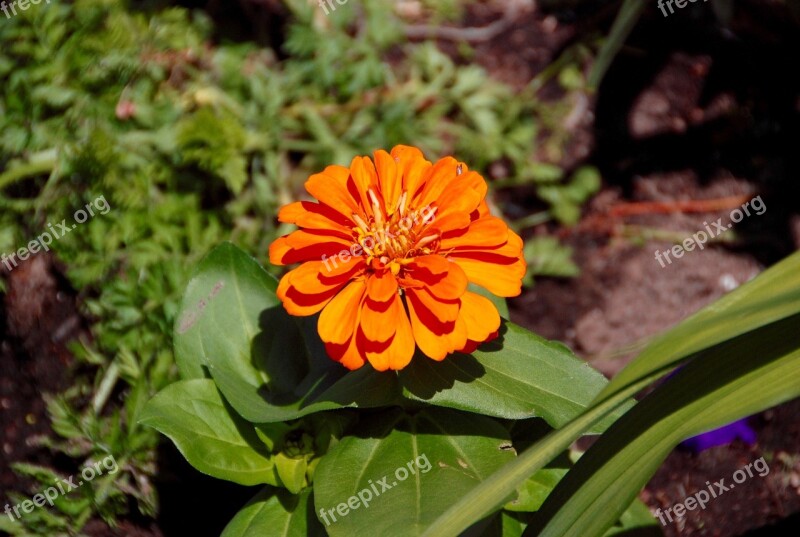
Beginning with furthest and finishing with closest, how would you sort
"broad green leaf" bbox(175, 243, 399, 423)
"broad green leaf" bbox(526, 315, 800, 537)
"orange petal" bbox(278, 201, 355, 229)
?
"broad green leaf" bbox(175, 243, 399, 423) → "orange petal" bbox(278, 201, 355, 229) → "broad green leaf" bbox(526, 315, 800, 537)

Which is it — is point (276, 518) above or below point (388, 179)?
below

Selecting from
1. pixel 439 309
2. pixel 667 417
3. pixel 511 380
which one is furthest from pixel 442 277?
pixel 667 417

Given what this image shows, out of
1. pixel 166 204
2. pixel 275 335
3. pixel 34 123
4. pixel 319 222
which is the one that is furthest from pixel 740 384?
pixel 34 123

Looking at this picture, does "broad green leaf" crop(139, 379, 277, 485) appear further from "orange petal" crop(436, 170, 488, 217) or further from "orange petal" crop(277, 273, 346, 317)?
"orange petal" crop(436, 170, 488, 217)

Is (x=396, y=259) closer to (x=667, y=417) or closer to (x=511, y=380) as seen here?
(x=511, y=380)

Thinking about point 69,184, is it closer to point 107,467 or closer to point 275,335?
point 107,467

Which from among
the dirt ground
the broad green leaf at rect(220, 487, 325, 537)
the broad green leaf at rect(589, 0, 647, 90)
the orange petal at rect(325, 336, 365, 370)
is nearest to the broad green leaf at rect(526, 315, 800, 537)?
the orange petal at rect(325, 336, 365, 370)

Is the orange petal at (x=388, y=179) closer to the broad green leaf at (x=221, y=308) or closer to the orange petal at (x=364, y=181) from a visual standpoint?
the orange petal at (x=364, y=181)

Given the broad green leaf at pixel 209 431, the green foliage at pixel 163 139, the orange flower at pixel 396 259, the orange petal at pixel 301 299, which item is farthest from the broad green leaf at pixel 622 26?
the broad green leaf at pixel 209 431
